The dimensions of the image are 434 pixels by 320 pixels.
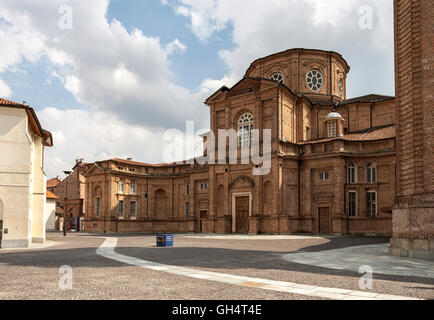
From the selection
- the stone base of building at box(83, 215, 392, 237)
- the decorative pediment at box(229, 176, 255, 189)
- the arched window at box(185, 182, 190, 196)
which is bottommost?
the stone base of building at box(83, 215, 392, 237)

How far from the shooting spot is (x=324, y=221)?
39.0 m

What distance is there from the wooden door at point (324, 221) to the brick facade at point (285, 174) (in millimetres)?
101

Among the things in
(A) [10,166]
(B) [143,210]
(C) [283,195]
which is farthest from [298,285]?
(B) [143,210]

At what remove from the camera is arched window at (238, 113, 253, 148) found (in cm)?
4291

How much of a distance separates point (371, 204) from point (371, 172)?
10.4 feet

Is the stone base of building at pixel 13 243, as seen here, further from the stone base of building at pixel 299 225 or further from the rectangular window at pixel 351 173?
the rectangular window at pixel 351 173

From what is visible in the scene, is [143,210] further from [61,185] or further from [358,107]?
[358,107]

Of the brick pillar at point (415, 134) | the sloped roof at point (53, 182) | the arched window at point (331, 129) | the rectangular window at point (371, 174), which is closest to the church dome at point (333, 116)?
the arched window at point (331, 129)

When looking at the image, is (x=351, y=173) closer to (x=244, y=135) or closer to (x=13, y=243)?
(x=244, y=135)

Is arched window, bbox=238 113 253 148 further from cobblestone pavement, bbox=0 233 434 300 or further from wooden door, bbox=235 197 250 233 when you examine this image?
cobblestone pavement, bbox=0 233 434 300

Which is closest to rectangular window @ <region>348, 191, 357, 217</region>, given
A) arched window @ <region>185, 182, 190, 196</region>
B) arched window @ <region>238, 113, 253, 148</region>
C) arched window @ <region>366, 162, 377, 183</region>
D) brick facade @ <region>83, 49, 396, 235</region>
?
brick facade @ <region>83, 49, 396, 235</region>

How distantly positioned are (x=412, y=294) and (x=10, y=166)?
23.0m

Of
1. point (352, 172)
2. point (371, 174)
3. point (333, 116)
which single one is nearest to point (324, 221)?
point (352, 172)

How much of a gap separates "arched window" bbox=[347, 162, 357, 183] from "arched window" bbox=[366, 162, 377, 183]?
3.82 ft
